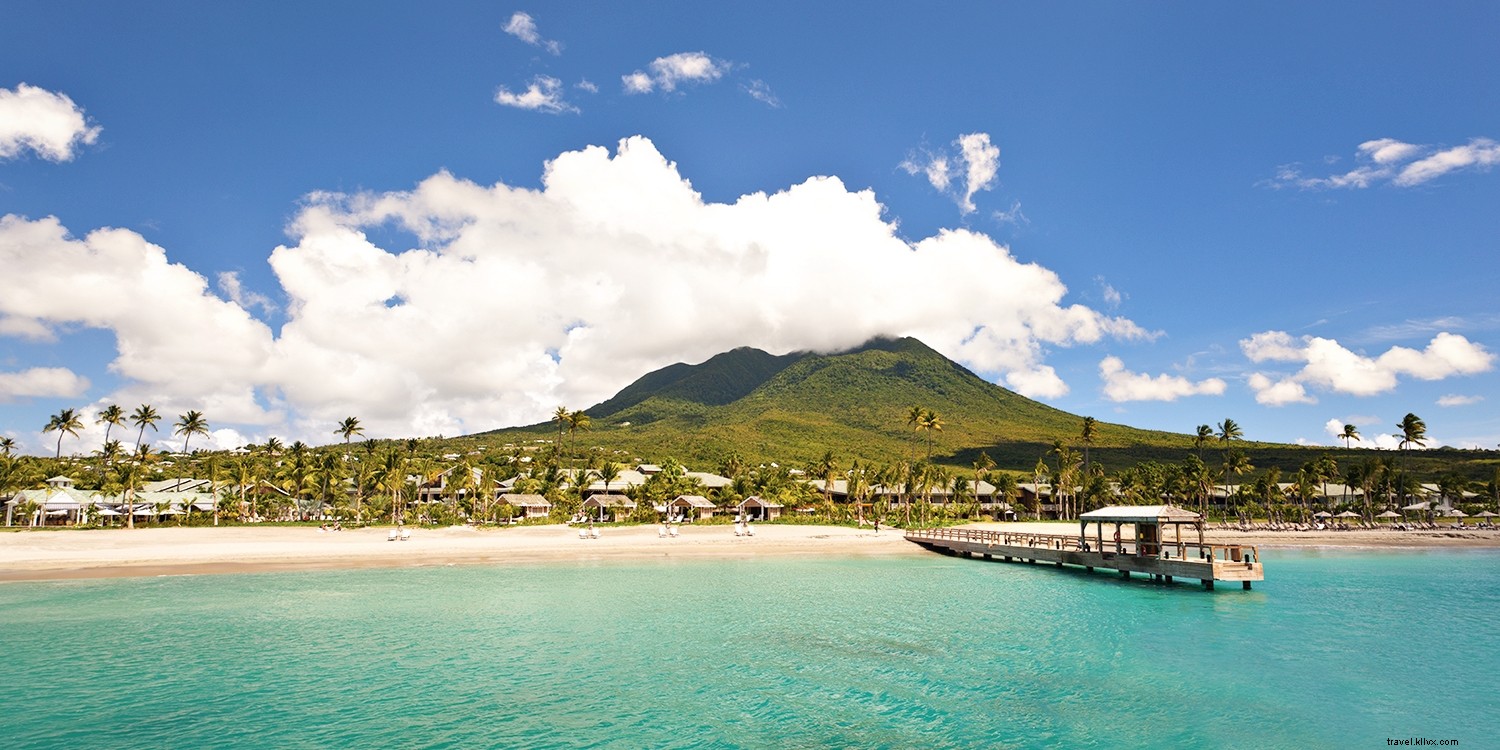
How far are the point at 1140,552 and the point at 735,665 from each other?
32766 millimetres

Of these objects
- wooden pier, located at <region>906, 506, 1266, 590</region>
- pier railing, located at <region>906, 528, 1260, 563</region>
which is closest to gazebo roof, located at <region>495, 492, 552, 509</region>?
pier railing, located at <region>906, 528, 1260, 563</region>

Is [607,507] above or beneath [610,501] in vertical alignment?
beneath

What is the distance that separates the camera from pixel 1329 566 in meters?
54.0

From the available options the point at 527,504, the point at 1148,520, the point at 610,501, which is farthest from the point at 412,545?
the point at 1148,520

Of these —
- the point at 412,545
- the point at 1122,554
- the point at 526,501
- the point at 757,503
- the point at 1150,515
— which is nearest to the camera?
the point at 1150,515

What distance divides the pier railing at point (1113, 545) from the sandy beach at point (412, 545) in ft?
12.4

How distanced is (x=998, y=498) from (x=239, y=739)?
10049cm

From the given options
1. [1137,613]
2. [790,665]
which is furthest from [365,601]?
[1137,613]

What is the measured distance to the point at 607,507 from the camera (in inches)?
3452

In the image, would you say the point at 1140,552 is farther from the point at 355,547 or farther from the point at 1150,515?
the point at 355,547

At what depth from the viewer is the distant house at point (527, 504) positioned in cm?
8406

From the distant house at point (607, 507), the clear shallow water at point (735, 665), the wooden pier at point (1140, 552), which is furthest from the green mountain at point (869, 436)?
the clear shallow water at point (735, 665)

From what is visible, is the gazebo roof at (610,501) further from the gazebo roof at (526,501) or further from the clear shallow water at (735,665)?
the clear shallow water at (735,665)

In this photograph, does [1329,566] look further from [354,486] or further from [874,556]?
[354,486]
